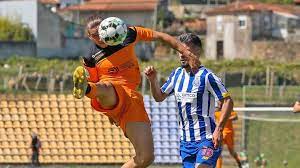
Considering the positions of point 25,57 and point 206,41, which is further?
point 206,41

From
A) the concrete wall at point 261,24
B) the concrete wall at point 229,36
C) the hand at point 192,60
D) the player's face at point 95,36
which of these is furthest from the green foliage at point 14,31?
the hand at point 192,60

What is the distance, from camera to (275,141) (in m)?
23.5

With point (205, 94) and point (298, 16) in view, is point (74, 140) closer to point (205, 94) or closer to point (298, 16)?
point (205, 94)

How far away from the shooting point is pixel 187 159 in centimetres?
1078

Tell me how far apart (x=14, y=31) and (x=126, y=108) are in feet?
221

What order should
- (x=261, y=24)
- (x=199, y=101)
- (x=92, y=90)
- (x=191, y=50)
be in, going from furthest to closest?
(x=261, y=24) < (x=199, y=101) < (x=191, y=50) < (x=92, y=90)

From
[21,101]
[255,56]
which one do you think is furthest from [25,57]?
[21,101]

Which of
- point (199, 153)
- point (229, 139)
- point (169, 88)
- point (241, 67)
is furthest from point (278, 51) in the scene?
point (199, 153)

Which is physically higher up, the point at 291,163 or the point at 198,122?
the point at 198,122

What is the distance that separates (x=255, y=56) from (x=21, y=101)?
Answer: 53.6 metres

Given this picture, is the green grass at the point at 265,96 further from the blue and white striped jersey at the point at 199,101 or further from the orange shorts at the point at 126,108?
the orange shorts at the point at 126,108

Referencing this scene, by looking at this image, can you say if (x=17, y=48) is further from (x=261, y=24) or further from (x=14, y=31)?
(x=261, y=24)

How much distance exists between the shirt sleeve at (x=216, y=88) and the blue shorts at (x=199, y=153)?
0.56 meters

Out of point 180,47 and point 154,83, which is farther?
point 154,83
